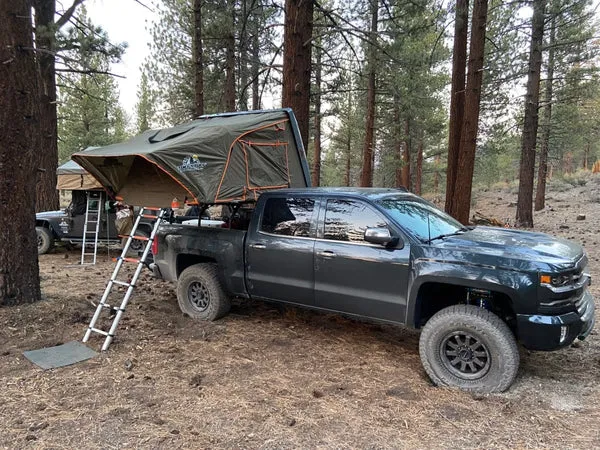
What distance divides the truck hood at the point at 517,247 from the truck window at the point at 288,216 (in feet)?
4.99

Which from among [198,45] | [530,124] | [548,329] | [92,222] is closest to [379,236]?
[548,329]

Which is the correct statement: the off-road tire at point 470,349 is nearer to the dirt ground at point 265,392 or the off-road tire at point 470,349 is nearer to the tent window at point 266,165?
the dirt ground at point 265,392

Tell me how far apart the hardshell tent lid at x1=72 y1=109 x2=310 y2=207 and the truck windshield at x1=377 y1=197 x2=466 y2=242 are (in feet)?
5.92

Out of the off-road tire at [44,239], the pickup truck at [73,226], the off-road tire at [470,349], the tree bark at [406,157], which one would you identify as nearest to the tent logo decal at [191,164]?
the off-road tire at [470,349]

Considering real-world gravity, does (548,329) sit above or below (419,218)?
below

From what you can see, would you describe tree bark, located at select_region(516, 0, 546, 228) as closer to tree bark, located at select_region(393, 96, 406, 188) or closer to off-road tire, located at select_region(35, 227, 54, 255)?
tree bark, located at select_region(393, 96, 406, 188)

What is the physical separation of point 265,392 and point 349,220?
1.94m

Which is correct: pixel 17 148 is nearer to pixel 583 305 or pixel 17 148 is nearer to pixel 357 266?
pixel 357 266

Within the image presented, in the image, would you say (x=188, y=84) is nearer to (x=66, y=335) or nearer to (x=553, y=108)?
(x=66, y=335)

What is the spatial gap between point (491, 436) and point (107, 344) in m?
3.81

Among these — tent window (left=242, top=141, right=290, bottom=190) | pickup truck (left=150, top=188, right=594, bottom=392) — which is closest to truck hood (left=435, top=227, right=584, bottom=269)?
pickup truck (left=150, top=188, right=594, bottom=392)

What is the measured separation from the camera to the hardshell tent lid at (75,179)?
384 inches

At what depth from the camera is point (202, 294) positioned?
5.67 meters

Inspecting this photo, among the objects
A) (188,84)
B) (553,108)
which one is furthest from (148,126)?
(553,108)
